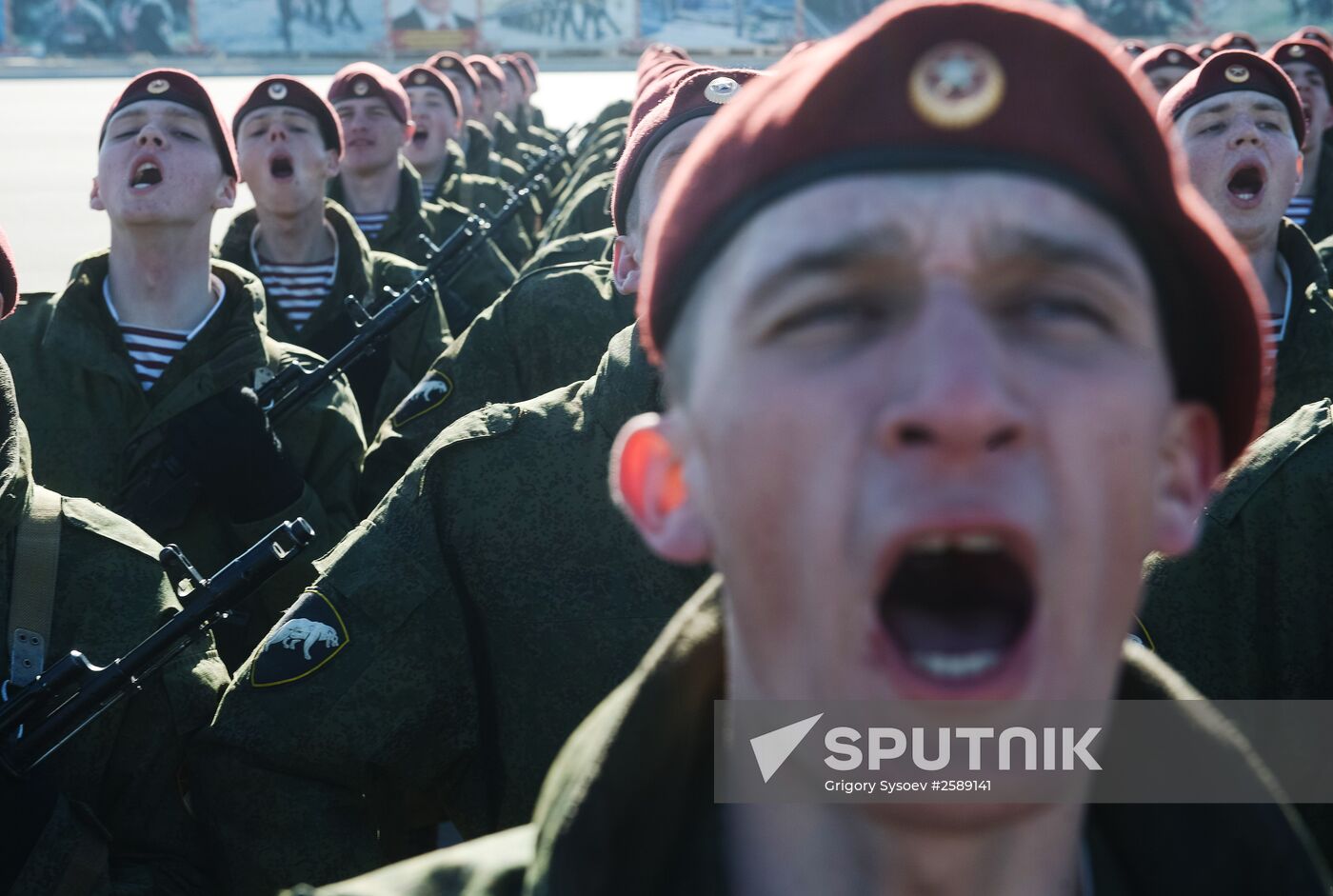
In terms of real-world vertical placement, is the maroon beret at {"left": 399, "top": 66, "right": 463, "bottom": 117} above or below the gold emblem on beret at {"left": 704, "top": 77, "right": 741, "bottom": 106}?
below

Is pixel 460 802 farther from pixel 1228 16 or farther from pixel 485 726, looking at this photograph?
pixel 1228 16

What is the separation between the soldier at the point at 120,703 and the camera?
2.98m

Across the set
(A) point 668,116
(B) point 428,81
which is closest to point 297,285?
(A) point 668,116

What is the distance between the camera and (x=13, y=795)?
9.41 feet

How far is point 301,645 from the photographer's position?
9.82ft

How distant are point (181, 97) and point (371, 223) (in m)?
3.19

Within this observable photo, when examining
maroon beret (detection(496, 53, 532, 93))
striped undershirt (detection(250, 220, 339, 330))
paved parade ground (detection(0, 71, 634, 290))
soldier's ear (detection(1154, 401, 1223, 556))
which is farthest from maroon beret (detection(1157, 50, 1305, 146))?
maroon beret (detection(496, 53, 532, 93))

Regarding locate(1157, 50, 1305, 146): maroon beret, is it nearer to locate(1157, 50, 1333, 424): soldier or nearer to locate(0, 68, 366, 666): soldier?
locate(1157, 50, 1333, 424): soldier

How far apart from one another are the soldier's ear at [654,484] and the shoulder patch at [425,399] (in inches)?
125

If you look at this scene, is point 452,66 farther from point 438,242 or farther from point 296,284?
point 296,284

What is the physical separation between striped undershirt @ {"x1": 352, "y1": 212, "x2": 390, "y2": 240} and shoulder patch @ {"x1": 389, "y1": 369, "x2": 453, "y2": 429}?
12.9ft

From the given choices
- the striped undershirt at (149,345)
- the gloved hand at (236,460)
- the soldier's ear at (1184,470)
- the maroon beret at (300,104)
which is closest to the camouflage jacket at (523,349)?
the gloved hand at (236,460)

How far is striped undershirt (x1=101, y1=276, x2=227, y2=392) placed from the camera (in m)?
4.75

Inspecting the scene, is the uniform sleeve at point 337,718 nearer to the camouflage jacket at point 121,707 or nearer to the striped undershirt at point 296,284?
the camouflage jacket at point 121,707
